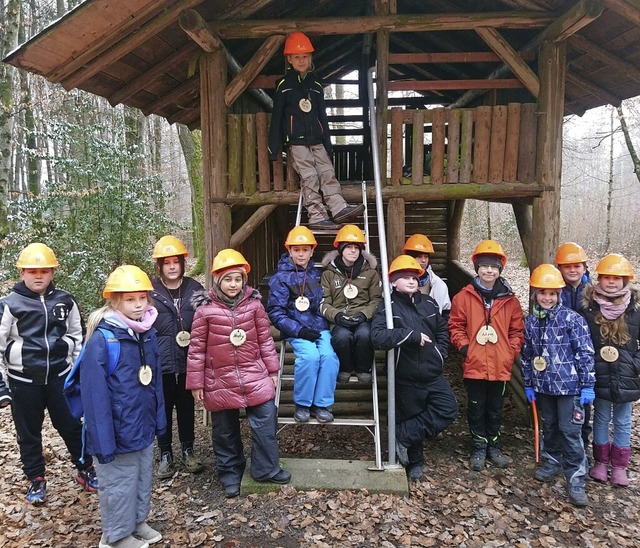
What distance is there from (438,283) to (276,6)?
399cm

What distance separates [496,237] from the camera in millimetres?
22609

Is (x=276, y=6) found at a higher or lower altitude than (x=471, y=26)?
higher

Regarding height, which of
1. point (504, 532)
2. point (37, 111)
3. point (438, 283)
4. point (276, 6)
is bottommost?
point (504, 532)

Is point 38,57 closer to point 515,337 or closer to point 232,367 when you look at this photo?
point 232,367

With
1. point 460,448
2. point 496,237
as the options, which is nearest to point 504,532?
point 460,448

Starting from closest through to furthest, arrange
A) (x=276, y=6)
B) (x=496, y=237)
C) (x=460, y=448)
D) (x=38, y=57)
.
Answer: (x=38, y=57) → (x=460, y=448) → (x=276, y=6) → (x=496, y=237)

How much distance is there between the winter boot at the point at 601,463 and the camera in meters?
4.36

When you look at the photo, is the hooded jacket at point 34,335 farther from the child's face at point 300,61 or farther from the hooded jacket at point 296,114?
the child's face at point 300,61

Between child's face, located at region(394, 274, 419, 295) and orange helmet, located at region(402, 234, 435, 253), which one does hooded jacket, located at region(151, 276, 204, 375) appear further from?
orange helmet, located at region(402, 234, 435, 253)

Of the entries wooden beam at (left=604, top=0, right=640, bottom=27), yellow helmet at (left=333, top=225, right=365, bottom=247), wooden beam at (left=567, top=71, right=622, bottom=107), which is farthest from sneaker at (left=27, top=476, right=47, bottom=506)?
wooden beam at (left=567, top=71, right=622, bottom=107)

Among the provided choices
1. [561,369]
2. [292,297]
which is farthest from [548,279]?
[292,297]

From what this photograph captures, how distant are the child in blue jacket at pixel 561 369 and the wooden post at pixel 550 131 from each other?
172cm

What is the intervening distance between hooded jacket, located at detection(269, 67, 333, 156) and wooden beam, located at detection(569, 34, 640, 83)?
320 centimetres

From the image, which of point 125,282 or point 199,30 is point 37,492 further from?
point 199,30
